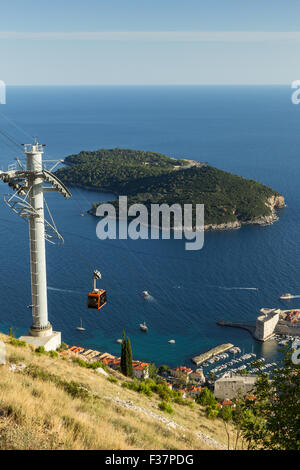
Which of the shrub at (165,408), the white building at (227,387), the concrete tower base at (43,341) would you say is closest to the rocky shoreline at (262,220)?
the white building at (227,387)

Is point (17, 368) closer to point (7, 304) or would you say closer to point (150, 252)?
point (7, 304)

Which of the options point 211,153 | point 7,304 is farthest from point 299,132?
point 7,304

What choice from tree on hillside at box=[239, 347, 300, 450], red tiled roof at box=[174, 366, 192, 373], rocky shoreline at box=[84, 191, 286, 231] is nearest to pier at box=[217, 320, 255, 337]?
red tiled roof at box=[174, 366, 192, 373]

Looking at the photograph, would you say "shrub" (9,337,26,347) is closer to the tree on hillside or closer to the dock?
the tree on hillside

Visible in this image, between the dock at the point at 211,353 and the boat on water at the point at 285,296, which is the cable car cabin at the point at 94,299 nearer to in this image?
the dock at the point at 211,353

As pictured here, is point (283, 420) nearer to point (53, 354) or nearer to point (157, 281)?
point (53, 354)

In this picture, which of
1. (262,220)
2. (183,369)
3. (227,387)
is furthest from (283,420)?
(262,220)
